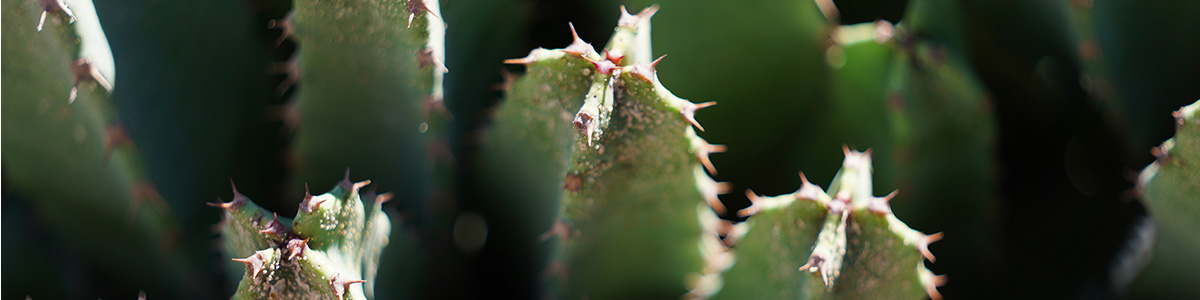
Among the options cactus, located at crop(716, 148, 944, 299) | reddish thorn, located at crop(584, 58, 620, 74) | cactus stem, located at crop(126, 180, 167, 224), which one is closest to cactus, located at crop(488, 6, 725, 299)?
reddish thorn, located at crop(584, 58, 620, 74)

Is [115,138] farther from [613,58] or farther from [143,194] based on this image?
[613,58]

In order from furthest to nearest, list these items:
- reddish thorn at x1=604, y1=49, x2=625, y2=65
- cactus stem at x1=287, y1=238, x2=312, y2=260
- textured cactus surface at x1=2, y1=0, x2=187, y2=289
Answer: textured cactus surface at x1=2, y1=0, x2=187, y2=289 < reddish thorn at x1=604, y1=49, x2=625, y2=65 < cactus stem at x1=287, y1=238, x2=312, y2=260

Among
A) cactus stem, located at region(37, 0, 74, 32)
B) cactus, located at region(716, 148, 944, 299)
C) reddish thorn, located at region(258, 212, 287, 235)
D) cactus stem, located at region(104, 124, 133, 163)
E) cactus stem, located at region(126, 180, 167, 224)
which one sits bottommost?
cactus, located at region(716, 148, 944, 299)

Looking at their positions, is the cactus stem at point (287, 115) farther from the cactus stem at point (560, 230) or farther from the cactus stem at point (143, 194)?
the cactus stem at point (560, 230)

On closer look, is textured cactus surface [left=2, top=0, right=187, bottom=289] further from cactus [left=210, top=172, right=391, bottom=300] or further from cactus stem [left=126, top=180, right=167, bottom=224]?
cactus [left=210, top=172, right=391, bottom=300]

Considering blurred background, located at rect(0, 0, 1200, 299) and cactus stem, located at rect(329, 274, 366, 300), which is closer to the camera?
cactus stem, located at rect(329, 274, 366, 300)

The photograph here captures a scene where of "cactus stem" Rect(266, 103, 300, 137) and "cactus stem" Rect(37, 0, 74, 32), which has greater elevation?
"cactus stem" Rect(37, 0, 74, 32)

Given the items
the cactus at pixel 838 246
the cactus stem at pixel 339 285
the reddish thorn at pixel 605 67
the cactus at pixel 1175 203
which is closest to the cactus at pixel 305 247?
the cactus stem at pixel 339 285

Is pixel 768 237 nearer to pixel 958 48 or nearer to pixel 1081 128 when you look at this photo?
pixel 958 48
